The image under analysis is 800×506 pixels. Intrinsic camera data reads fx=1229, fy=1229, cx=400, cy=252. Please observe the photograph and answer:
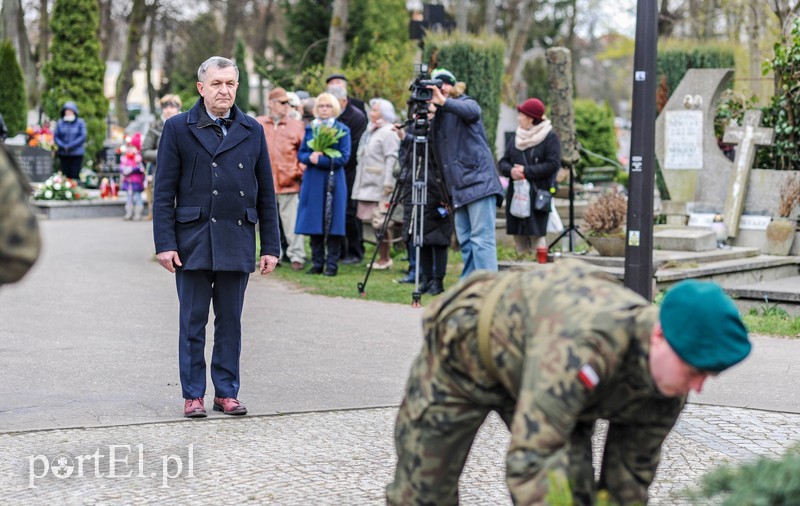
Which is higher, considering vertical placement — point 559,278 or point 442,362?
point 559,278

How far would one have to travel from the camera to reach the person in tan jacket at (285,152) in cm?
1346

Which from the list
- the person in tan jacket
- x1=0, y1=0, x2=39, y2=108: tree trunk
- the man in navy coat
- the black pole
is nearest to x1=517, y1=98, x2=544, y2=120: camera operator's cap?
the person in tan jacket

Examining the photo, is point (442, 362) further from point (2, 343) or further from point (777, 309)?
point (777, 309)

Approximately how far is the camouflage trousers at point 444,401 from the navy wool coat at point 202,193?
3034 millimetres

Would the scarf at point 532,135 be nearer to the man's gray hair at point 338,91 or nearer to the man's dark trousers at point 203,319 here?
the man's gray hair at point 338,91

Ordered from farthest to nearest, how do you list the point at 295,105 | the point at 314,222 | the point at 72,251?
the point at 72,251, the point at 295,105, the point at 314,222

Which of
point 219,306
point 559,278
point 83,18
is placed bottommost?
point 219,306

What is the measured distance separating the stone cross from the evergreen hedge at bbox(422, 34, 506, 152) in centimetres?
440

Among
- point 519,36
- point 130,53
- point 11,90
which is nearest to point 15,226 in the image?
point 11,90

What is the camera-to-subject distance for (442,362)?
→ 3.54 meters

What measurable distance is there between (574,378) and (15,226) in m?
1.43

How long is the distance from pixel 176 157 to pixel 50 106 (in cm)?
2571

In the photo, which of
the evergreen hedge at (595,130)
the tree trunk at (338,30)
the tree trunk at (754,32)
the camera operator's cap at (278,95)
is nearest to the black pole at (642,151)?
the camera operator's cap at (278,95)

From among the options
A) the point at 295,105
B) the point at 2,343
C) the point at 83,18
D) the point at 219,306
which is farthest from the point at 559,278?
the point at 83,18
